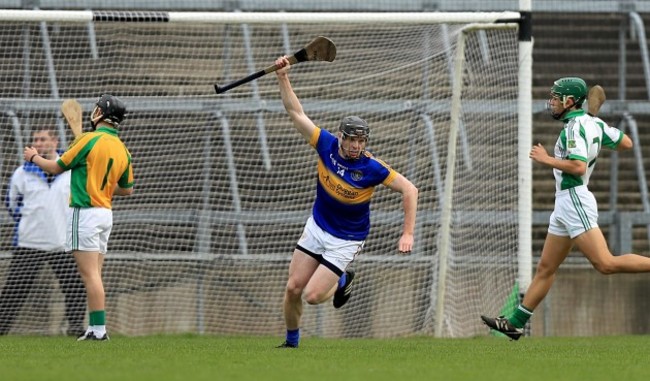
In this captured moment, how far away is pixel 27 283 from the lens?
11859 millimetres

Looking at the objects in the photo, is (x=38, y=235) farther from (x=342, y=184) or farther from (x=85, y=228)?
(x=342, y=184)

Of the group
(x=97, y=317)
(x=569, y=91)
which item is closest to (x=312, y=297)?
(x=97, y=317)

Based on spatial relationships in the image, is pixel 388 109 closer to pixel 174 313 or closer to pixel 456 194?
pixel 456 194

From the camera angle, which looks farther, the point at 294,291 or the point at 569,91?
the point at 569,91

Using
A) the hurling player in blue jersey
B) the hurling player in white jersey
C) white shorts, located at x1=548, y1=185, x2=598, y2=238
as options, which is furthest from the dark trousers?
white shorts, located at x1=548, y1=185, x2=598, y2=238

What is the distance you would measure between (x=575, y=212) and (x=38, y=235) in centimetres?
489

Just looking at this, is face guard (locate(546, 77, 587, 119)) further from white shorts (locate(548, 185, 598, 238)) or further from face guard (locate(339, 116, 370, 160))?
face guard (locate(339, 116, 370, 160))

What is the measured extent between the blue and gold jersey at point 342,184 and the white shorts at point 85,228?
5.68 feet

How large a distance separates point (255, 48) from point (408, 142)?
215cm

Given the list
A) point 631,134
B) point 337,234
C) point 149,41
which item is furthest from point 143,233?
point 631,134

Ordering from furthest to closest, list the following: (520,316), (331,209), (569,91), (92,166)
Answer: (520,316) → (92,166) → (569,91) → (331,209)

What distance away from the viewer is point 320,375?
6.51 meters

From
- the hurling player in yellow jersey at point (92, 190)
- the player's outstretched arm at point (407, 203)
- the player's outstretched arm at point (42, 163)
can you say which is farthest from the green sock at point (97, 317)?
the player's outstretched arm at point (407, 203)

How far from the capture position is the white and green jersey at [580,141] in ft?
29.8
